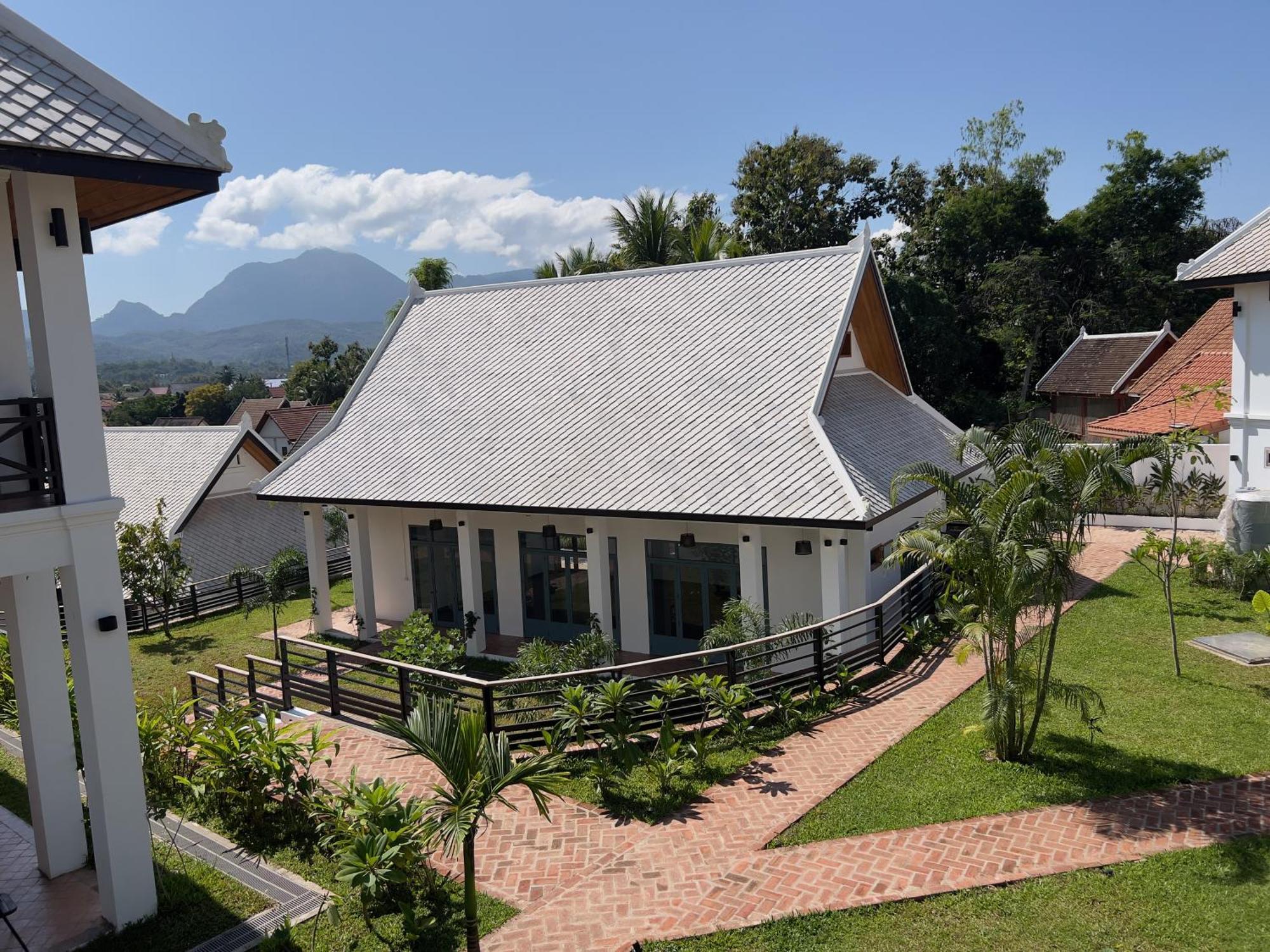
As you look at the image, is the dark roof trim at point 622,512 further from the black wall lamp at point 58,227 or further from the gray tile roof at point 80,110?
the black wall lamp at point 58,227

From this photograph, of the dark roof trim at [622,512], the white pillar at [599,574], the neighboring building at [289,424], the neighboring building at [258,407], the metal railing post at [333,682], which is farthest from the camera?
the neighboring building at [258,407]

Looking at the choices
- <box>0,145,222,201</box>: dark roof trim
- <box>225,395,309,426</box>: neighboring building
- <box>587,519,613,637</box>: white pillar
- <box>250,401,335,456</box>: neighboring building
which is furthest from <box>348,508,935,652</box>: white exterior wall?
<box>225,395,309,426</box>: neighboring building

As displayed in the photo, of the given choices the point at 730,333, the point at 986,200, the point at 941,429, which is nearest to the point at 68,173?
the point at 730,333

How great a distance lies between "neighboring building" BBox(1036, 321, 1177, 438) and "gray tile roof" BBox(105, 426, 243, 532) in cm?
3387

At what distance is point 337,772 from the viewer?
11.2 m

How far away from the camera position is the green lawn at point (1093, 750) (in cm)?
930

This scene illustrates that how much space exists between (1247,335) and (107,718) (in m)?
20.4

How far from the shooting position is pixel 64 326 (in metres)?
7.10

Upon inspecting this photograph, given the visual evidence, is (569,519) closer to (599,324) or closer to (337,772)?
(599,324)

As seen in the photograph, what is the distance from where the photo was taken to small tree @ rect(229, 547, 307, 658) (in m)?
19.5

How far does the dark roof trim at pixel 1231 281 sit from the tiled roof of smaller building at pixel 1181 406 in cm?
661

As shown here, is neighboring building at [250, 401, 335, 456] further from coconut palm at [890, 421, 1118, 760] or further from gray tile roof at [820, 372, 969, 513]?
coconut palm at [890, 421, 1118, 760]

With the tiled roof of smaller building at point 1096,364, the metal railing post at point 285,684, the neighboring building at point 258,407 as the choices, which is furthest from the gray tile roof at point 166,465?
the neighboring building at point 258,407

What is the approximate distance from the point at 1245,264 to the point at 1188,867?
14140 millimetres
